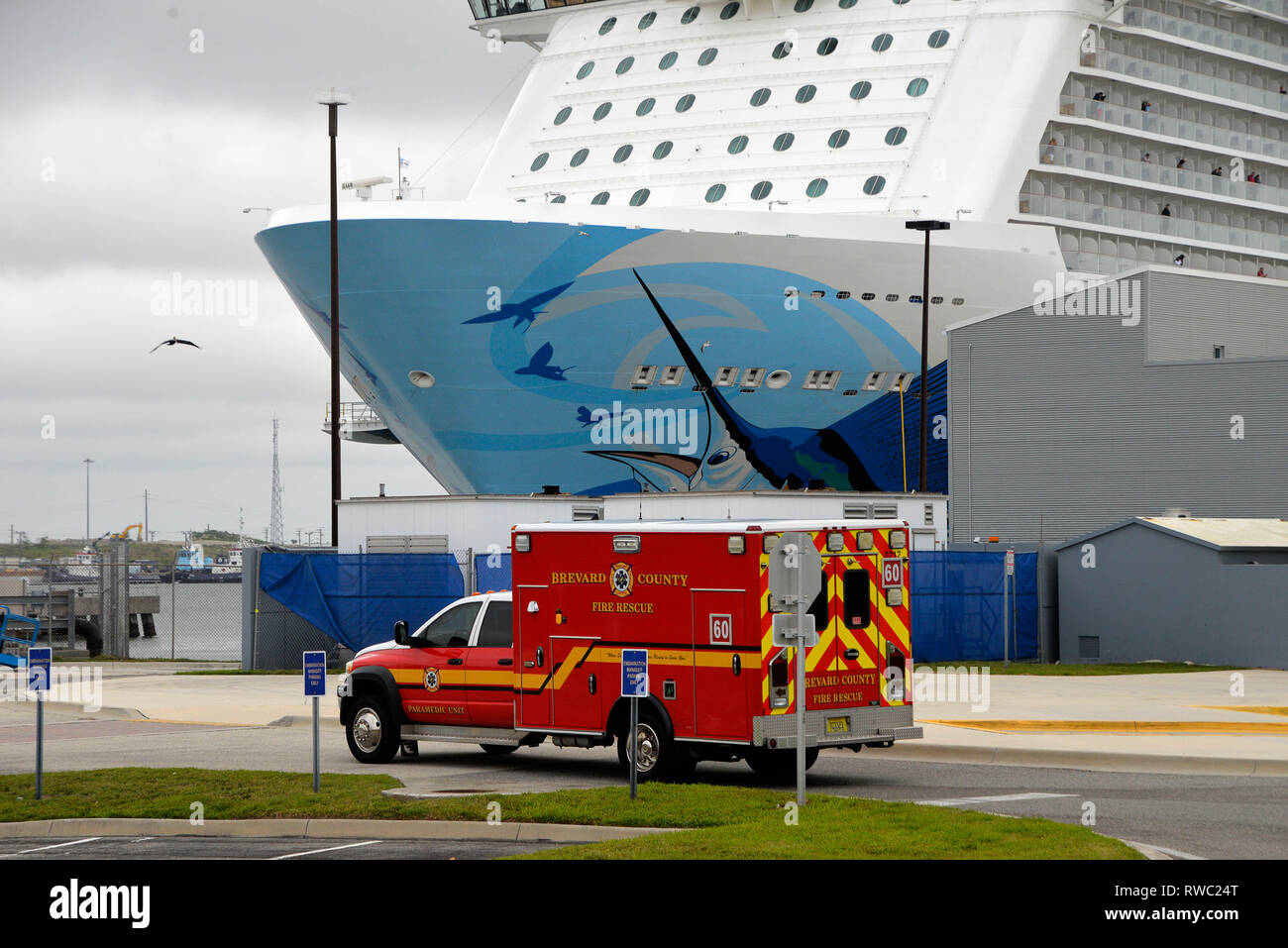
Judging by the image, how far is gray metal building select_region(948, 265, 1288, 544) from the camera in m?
35.2

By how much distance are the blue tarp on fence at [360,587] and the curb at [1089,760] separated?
1180 centimetres

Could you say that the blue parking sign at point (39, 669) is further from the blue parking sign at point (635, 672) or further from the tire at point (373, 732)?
the blue parking sign at point (635, 672)

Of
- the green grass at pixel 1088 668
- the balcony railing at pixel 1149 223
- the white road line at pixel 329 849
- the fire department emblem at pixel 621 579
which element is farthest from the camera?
the balcony railing at pixel 1149 223

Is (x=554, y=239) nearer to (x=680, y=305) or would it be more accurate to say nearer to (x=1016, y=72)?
(x=680, y=305)

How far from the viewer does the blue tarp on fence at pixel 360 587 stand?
90.8 ft

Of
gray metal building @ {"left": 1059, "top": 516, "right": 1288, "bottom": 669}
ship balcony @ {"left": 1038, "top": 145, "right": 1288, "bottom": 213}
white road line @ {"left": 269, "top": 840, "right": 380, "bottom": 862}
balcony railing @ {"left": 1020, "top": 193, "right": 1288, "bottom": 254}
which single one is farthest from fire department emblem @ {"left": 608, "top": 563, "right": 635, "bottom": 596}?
ship balcony @ {"left": 1038, "top": 145, "right": 1288, "bottom": 213}

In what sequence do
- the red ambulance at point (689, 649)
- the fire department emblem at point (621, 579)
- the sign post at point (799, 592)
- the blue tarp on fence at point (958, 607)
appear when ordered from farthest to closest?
the blue tarp on fence at point (958, 607) → the fire department emblem at point (621, 579) → the red ambulance at point (689, 649) → the sign post at point (799, 592)

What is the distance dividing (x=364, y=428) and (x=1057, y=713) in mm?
32145

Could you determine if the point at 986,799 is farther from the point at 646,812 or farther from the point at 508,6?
the point at 508,6

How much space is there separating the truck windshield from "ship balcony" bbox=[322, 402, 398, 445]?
31.7m

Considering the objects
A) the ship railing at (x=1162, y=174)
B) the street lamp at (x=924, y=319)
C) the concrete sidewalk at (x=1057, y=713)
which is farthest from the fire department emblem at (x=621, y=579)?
the ship railing at (x=1162, y=174)

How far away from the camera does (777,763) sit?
1522 centimetres

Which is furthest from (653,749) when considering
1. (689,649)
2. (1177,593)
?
(1177,593)
